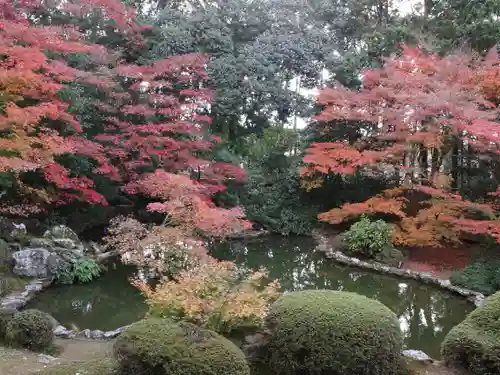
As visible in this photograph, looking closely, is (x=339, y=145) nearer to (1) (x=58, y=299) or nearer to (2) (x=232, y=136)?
(2) (x=232, y=136)

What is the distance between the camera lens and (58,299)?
29.1ft

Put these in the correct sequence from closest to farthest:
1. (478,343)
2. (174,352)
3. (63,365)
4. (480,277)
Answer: (174,352) → (63,365) → (478,343) → (480,277)

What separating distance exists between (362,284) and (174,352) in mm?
8005

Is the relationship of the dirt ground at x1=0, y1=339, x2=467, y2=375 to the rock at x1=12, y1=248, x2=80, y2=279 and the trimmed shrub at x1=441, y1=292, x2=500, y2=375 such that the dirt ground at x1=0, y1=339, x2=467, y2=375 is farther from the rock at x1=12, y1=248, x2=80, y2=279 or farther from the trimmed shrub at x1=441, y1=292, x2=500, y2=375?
the rock at x1=12, y1=248, x2=80, y2=279

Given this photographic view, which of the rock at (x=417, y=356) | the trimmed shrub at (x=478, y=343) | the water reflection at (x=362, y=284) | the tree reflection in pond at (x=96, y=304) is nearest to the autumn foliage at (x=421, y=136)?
the water reflection at (x=362, y=284)

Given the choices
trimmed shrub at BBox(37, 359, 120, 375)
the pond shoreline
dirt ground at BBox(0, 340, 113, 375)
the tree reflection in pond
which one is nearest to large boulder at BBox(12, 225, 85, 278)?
the tree reflection in pond

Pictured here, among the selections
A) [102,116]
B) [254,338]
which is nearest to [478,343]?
[254,338]

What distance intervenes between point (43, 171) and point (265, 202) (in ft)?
27.1

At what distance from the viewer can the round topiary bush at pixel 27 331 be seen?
553 centimetres

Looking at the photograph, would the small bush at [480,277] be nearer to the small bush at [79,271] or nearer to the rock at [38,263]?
the small bush at [79,271]

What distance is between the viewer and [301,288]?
1046cm

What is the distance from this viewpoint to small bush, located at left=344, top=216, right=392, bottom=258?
1244 centimetres

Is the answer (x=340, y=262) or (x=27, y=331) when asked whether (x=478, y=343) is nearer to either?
(x=27, y=331)

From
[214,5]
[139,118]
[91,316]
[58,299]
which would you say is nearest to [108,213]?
[139,118]
